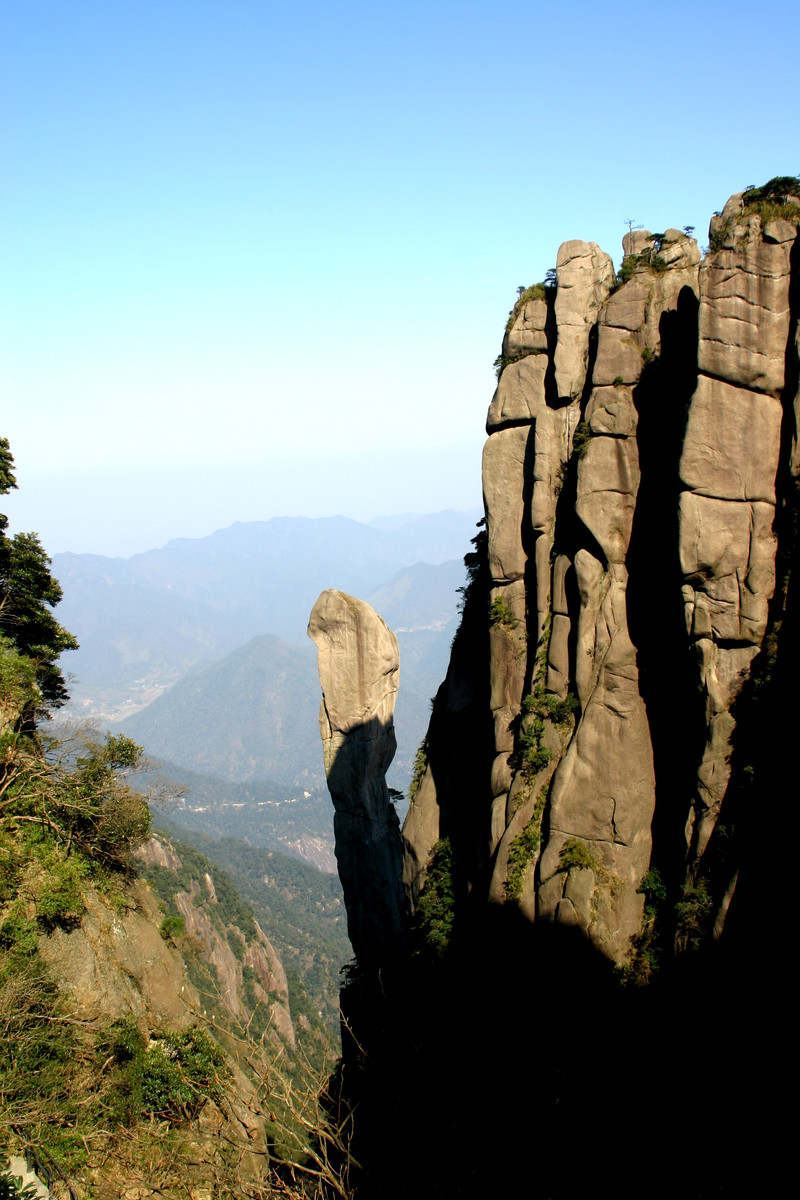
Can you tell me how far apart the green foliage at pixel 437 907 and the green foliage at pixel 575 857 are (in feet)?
25.4

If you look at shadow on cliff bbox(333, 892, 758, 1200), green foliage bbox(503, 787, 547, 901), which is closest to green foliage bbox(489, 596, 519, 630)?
green foliage bbox(503, 787, 547, 901)

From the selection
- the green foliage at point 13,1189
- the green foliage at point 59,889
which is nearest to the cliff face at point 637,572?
the green foliage at point 59,889

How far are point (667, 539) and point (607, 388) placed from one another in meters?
5.35

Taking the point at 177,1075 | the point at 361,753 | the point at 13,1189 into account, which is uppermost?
the point at 361,753

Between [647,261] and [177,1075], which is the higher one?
[647,261]

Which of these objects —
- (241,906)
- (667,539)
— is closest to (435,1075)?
(667,539)

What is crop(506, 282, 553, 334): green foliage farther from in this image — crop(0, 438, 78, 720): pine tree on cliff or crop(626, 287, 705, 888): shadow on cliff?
crop(0, 438, 78, 720): pine tree on cliff

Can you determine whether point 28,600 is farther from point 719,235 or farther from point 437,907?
point 719,235

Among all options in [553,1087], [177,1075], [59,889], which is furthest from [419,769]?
[59,889]

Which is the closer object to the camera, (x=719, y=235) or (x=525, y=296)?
(x=719, y=235)

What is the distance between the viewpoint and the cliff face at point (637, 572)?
67.0ft

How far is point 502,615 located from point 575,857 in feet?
28.1

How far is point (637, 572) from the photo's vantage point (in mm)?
23562

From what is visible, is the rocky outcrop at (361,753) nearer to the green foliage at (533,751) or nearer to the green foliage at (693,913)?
the green foliage at (533,751)
